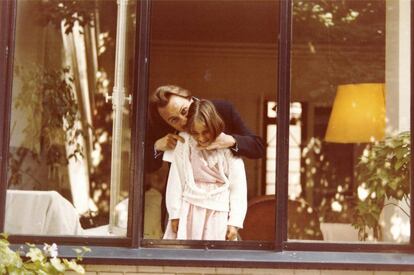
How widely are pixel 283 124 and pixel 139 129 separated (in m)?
0.91

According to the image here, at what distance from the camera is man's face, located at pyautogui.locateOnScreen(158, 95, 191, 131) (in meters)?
4.73

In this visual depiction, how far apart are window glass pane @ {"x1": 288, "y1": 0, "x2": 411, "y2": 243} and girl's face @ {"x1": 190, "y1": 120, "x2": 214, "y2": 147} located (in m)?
0.65

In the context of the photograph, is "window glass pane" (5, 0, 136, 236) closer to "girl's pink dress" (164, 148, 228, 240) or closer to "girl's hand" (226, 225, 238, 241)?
"girl's pink dress" (164, 148, 228, 240)

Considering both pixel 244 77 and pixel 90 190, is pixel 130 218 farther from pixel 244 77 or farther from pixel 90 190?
pixel 244 77

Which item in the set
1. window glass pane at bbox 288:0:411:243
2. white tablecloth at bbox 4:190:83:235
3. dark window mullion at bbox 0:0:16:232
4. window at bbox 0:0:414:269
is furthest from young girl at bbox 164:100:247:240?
dark window mullion at bbox 0:0:16:232

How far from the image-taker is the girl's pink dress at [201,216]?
4570 millimetres

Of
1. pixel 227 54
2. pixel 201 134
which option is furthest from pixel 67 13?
pixel 227 54

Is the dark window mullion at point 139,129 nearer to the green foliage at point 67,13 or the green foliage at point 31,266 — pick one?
the green foliage at point 31,266

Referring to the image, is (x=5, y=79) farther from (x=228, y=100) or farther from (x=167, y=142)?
(x=228, y=100)

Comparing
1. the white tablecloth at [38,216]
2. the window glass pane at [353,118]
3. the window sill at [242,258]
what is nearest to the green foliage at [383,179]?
the window glass pane at [353,118]

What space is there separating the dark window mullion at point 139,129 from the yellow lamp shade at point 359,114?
81.6 inches

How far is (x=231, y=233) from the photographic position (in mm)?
4621

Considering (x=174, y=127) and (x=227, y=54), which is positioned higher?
(x=227, y=54)

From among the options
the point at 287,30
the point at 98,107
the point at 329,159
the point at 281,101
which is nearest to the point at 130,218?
the point at 281,101
